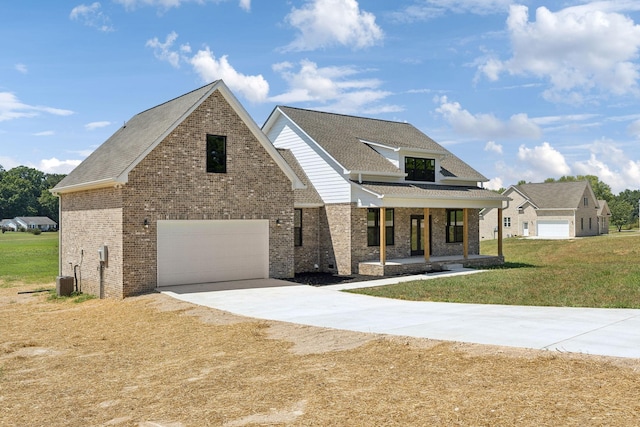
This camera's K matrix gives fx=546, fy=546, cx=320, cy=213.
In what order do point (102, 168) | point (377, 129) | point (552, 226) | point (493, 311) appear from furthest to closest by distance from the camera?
point (552, 226), point (377, 129), point (102, 168), point (493, 311)

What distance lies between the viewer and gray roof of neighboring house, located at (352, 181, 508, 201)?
2316cm

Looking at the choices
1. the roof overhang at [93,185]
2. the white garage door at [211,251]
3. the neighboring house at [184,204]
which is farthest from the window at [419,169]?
the roof overhang at [93,185]

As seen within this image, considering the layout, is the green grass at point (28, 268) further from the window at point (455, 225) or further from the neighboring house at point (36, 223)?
the neighboring house at point (36, 223)

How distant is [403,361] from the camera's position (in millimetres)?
8367

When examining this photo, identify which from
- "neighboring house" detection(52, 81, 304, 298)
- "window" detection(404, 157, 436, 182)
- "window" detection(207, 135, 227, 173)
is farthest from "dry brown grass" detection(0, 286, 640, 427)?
"window" detection(404, 157, 436, 182)

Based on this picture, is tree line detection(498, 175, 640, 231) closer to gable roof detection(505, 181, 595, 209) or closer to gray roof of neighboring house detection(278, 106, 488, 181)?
gable roof detection(505, 181, 595, 209)

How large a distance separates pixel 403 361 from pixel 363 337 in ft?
6.41

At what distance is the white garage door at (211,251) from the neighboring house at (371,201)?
11.4 feet

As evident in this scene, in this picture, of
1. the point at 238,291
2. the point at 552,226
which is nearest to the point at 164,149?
the point at 238,291

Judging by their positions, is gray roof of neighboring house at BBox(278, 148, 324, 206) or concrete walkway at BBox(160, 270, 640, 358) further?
gray roof of neighboring house at BBox(278, 148, 324, 206)

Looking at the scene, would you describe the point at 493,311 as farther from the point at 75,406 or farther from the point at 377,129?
the point at 377,129

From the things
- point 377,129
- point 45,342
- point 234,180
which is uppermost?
point 377,129

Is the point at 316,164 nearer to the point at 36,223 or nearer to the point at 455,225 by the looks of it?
the point at 455,225

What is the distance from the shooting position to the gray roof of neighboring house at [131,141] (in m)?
18.1
